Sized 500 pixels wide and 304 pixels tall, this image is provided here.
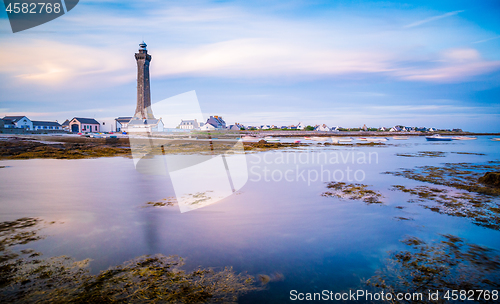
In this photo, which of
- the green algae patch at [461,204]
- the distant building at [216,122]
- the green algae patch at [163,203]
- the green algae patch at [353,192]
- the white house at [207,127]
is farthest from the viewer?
the distant building at [216,122]

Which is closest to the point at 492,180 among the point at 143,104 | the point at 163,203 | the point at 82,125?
the point at 163,203

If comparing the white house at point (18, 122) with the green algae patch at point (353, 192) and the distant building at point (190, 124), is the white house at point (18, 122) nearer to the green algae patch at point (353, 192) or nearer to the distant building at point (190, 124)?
the distant building at point (190, 124)

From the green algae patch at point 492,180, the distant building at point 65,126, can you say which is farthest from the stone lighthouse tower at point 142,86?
the green algae patch at point 492,180

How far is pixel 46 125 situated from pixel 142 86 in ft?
121

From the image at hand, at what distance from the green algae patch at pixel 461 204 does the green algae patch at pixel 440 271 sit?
7.12ft

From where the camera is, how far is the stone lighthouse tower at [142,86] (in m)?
69.3

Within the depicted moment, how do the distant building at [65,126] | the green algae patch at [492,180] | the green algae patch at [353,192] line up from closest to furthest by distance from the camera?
1. the green algae patch at [353,192]
2. the green algae patch at [492,180]
3. the distant building at [65,126]

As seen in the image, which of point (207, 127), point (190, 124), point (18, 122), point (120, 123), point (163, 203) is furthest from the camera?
point (207, 127)

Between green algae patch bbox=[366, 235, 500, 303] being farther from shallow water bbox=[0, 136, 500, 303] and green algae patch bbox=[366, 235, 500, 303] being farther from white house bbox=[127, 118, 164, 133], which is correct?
white house bbox=[127, 118, 164, 133]

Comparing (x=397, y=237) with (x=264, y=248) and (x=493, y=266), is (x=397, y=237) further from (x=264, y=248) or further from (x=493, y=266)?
(x=264, y=248)

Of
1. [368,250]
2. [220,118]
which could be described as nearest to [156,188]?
[368,250]

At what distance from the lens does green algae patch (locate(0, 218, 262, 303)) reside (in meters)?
3.56

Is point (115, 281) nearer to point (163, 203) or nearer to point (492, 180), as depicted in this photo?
point (163, 203)

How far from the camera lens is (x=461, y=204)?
8391 mm
